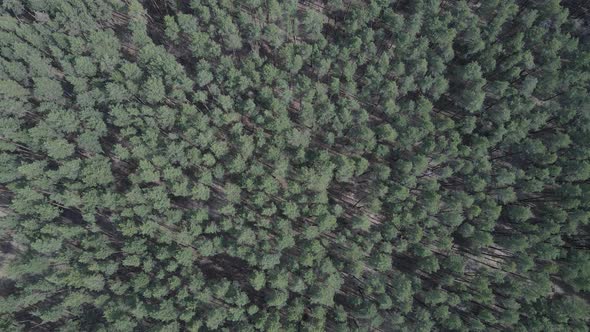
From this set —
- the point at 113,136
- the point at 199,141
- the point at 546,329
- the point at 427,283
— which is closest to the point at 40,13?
the point at 113,136

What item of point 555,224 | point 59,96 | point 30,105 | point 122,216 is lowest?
point 122,216

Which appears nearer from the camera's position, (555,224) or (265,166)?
(555,224)

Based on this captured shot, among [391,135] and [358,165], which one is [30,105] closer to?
[358,165]

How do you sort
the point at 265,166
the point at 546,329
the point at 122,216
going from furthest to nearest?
1. the point at 265,166
2. the point at 122,216
3. the point at 546,329

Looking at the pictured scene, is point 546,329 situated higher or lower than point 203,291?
higher

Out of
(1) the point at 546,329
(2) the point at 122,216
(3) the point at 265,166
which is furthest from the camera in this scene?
(3) the point at 265,166

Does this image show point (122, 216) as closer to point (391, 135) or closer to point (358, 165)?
point (358, 165)
